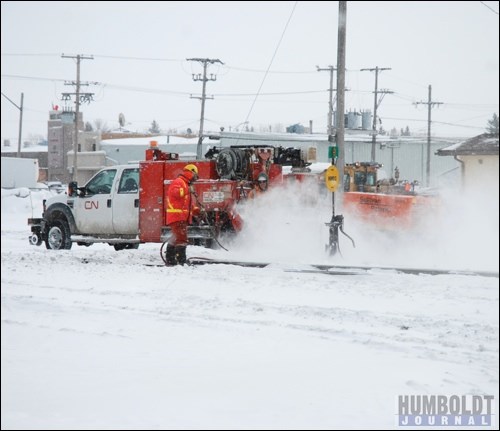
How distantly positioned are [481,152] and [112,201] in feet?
35.1

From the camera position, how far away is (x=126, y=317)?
8.30 metres

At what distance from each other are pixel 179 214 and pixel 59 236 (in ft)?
16.2

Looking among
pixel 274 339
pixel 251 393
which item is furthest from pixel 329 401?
pixel 274 339

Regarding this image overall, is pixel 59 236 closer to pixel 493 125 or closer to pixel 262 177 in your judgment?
pixel 262 177

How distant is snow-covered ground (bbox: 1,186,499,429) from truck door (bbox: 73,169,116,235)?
8.92 ft

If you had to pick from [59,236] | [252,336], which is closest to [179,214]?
[59,236]

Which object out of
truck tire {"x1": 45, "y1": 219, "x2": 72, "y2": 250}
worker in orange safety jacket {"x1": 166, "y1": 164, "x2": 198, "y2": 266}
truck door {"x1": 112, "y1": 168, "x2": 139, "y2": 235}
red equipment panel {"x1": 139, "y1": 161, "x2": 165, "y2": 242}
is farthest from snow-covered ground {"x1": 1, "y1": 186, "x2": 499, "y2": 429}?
truck tire {"x1": 45, "y1": 219, "x2": 72, "y2": 250}

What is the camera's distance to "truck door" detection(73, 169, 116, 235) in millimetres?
16094

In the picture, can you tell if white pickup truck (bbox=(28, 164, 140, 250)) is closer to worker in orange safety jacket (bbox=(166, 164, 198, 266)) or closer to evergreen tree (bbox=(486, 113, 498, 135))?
worker in orange safety jacket (bbox=(166, 164, 198, 266))

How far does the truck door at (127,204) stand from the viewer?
15.8 meters

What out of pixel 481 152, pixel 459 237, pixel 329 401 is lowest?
pixel 329 401

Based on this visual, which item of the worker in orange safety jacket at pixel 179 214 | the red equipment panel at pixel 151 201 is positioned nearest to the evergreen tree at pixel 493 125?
the worker in orange safety jacket at pixel 179 214

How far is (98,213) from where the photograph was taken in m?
16.2

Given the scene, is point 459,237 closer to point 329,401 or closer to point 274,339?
point 274,339
